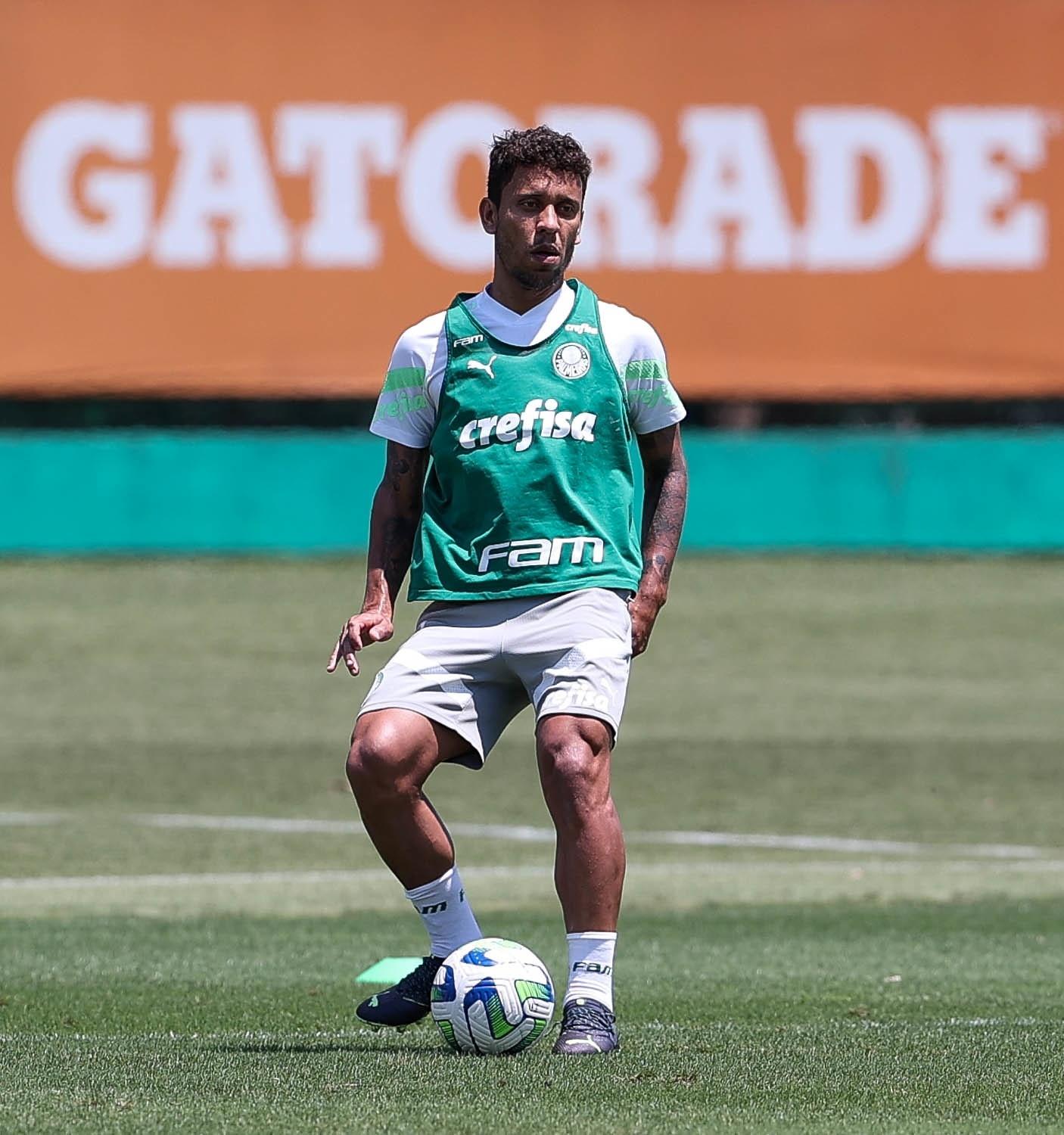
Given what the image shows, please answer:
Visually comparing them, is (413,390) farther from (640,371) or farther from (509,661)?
(509,661)

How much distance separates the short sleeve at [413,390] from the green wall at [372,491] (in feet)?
52.6

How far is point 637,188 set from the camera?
2364 centimetres

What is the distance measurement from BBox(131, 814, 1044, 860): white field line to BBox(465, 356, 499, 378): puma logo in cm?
614

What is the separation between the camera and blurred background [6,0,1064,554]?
22812mm

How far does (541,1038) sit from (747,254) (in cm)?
1788

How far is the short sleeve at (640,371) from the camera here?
6.47m

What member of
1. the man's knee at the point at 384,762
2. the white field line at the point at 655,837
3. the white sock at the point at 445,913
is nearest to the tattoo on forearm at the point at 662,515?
the man's knee at the point at 384,762

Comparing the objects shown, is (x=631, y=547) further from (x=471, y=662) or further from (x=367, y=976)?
(x=367, y=976)

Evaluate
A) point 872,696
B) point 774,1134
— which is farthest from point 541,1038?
point 872,696

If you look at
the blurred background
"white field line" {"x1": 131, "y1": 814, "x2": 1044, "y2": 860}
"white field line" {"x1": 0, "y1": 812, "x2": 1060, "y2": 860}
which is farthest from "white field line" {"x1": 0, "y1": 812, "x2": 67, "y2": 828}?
the blurred background

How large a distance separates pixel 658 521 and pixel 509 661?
60 centimetres

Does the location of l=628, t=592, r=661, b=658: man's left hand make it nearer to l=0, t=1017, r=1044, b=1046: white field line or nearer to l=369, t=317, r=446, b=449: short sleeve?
l=369, t=317, r=446, b=449: short sleeve

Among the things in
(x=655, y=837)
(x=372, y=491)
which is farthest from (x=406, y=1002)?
(x=372, y=491)

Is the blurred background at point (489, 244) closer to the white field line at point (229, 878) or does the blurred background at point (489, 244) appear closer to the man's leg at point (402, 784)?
the white field line at point (229, 878)
